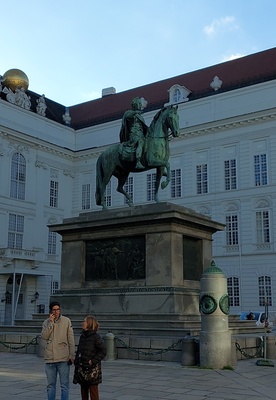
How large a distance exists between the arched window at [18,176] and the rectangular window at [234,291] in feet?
59.0

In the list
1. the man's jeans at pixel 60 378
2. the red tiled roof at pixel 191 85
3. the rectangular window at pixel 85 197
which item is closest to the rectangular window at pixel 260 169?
the red tiled roof at pixel 191 85

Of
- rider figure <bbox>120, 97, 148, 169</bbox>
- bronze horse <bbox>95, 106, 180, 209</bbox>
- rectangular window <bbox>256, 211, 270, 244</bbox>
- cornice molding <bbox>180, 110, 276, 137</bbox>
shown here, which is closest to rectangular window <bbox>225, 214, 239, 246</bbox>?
rectangular window <bbox>256, 211, 270, 244</bbox>

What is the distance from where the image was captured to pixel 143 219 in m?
15.2

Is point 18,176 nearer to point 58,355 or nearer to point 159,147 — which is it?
point 159,147

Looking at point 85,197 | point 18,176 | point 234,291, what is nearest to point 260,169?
point 234,291

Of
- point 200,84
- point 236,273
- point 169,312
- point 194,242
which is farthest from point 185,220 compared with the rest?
point 200,84

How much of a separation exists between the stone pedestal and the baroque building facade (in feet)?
A: 80.5

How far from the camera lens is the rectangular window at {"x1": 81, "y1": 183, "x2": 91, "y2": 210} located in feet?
166

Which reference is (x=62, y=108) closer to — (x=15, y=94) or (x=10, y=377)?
(x=15, y=94)

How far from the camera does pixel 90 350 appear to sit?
6707 mm

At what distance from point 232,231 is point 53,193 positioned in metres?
16.7

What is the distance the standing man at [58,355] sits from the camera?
24.2ft

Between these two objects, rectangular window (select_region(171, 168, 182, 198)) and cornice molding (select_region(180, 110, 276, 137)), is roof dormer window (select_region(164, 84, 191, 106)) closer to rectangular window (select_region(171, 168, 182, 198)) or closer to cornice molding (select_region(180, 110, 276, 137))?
cornice molding (select_region(180, 110, 276, 137))

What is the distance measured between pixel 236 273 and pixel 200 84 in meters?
17.0
